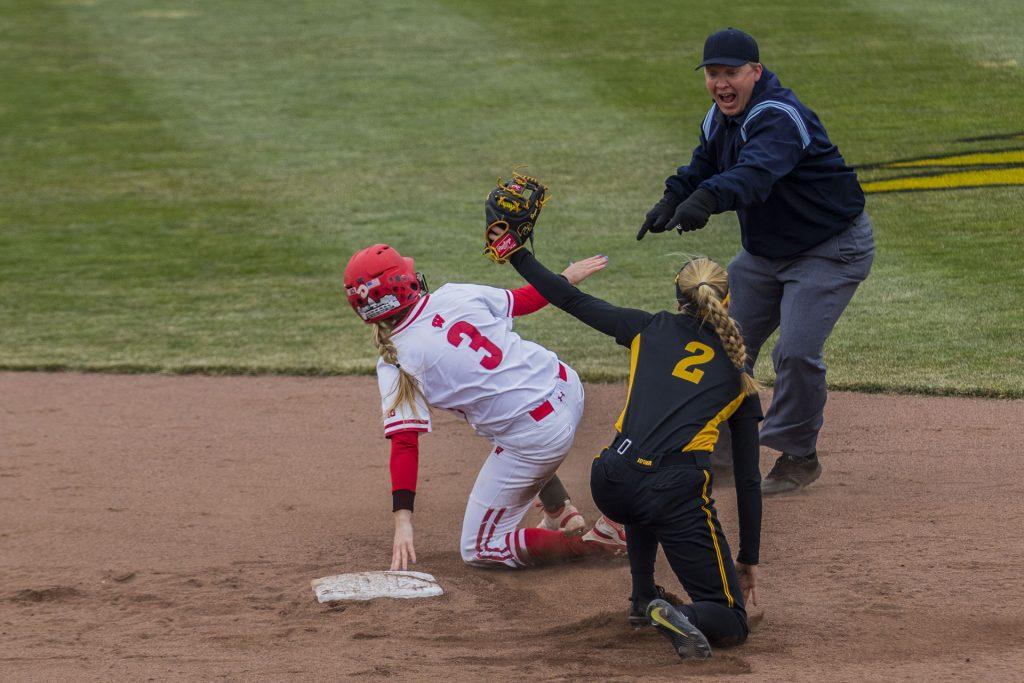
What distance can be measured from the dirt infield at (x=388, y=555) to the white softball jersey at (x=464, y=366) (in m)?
0.76

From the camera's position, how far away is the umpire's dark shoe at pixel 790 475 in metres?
6.18

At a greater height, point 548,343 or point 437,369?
point 437,369

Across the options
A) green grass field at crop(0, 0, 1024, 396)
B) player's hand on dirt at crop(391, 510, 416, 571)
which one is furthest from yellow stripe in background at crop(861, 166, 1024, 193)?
player's hand on dirt at crop(391, 510, 416, 571)

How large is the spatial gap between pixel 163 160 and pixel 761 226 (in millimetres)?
9338

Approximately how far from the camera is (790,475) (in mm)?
6191

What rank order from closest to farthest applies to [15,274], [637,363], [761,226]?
[637,363], [761,226], [15,274]

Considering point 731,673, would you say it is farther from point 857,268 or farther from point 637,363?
point 857,268

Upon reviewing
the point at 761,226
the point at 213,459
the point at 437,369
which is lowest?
the point at 213,459

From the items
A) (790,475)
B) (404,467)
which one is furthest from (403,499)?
(790,475)

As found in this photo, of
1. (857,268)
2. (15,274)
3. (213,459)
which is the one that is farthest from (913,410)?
(15,274)

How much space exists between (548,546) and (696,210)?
5.15 ft

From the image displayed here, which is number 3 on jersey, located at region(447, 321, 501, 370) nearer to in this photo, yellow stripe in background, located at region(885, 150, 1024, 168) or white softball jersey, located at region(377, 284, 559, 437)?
white softball jersey, located at region(377, 284, 559, 437)

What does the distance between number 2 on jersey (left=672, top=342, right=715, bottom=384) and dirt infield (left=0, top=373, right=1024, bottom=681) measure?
994 mm

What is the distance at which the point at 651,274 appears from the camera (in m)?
10.1
